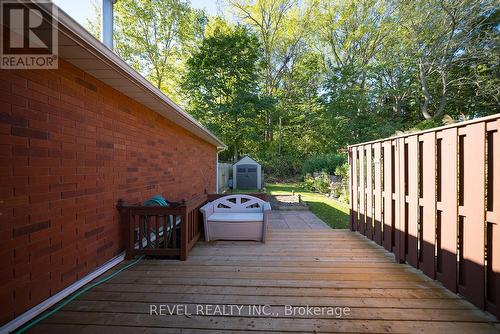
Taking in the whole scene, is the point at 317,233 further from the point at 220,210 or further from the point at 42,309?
the point at 42,309

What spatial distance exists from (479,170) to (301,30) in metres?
24.9

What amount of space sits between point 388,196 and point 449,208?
3.89 ft

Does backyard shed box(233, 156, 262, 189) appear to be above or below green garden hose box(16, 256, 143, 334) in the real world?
above

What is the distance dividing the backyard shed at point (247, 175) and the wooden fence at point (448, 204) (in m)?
11.1

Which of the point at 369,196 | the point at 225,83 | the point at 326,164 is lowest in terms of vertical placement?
the point at 369,196

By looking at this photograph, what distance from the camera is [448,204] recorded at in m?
2.45

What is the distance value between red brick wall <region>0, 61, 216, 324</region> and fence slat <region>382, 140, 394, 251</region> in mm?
→ 3732

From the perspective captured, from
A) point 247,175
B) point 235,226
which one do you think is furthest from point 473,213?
point 247,175

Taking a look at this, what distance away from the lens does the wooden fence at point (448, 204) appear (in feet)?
6.69

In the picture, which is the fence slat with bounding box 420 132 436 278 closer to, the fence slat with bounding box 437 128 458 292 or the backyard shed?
the fence slat with bounding box 437 128 458 292

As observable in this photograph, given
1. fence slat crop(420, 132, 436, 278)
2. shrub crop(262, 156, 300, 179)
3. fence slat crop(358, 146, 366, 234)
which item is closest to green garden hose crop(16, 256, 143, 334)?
fence slat crop(420, 132, 436, 278)

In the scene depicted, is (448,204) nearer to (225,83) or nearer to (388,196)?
(388,196)

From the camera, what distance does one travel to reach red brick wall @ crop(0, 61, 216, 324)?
1.87 m

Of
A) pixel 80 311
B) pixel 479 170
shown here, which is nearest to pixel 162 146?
pixel 80 311
